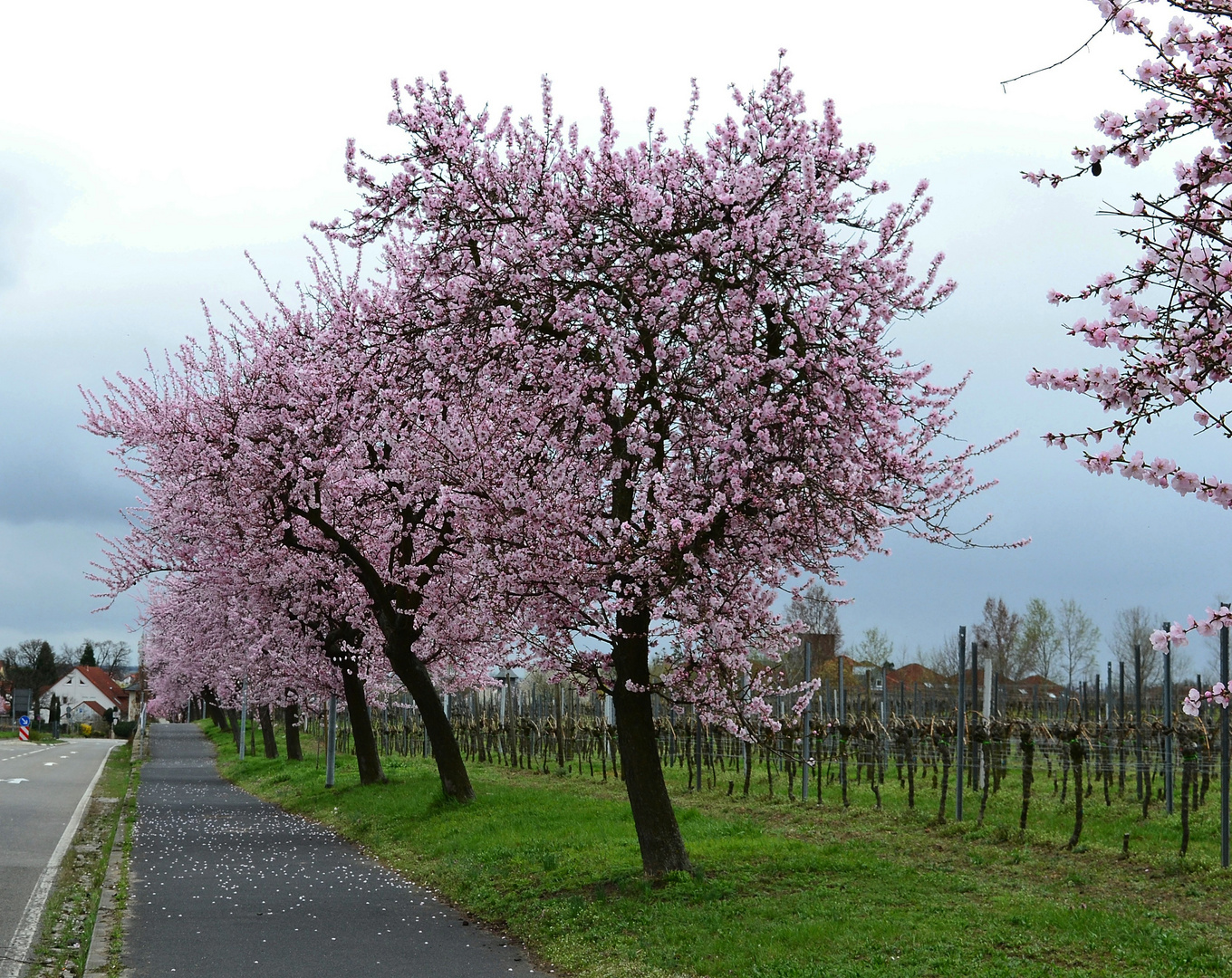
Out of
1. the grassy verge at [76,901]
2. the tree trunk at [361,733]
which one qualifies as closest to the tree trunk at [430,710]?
the tree trunk at [361,733]

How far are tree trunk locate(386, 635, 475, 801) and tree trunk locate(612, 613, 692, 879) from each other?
833 cm

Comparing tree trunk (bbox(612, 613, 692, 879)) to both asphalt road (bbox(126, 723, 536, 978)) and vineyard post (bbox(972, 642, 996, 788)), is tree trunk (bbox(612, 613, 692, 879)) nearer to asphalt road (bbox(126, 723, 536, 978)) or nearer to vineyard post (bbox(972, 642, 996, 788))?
asphalt road (bbox(126, 723, 536, 978))

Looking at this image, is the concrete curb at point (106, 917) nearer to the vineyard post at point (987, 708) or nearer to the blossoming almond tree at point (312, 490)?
the blossoming almond tree at point (312, 490)

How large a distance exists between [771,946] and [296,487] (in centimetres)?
1282

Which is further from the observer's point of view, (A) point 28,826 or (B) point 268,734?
(B) point 268,734

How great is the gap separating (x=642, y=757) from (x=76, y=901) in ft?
19.9

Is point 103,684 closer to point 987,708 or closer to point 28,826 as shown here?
point 28,826

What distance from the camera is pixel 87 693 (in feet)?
468

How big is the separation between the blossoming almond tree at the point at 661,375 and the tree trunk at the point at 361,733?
14.0 meters

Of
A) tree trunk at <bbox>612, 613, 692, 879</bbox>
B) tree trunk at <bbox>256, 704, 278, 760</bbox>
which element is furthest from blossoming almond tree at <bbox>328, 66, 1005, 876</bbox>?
tree trunk at <bbox>256, 704, 278, 760</bbox>

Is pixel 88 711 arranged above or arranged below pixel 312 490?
below

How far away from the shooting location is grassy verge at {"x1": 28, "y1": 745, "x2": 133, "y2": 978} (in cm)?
920

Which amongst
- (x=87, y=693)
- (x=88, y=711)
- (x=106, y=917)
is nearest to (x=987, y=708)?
(x=106, y=917)

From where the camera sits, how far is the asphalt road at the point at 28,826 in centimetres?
1069
